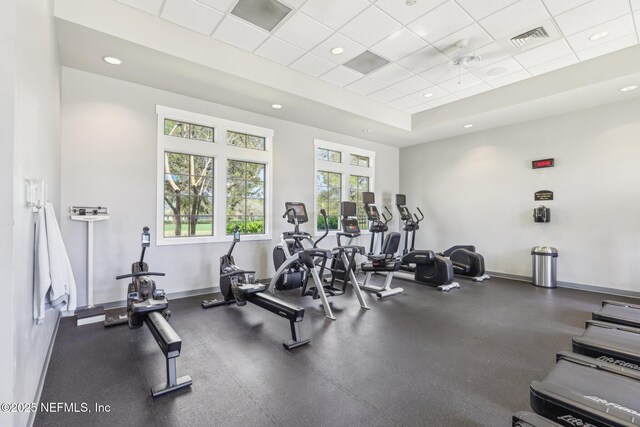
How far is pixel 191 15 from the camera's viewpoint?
356cm

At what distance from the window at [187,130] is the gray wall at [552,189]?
574cm

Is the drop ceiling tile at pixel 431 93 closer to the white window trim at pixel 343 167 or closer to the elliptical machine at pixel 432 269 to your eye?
the white window trim at pixel 343 167

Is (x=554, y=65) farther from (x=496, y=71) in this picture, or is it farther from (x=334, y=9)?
(x=334, y=9)

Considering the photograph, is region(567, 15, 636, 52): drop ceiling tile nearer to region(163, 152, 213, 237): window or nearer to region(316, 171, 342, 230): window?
region(316, 171, 342, 230): window

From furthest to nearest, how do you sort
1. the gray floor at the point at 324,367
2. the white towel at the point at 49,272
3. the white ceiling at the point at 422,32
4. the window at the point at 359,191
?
1. the window at the point at 359,191
2. the white ceiling at the point at 422,32
3. the gray floor at the point at 324,367
4. the white towel at the point at 49,272

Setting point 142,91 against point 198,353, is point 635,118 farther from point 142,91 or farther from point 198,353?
A: point 142,91

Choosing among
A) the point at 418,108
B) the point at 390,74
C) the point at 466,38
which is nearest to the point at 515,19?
the point at 466,38

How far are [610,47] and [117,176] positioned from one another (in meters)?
7.39

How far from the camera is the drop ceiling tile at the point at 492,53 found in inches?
168

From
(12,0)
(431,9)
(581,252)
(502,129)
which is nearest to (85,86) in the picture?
(12,0)

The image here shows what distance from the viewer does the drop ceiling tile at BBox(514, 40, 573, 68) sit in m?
4.22

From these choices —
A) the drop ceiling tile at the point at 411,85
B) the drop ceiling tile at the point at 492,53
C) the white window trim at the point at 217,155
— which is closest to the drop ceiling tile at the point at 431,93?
the drop ceiling tile at the point at 411,85

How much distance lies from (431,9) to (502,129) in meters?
4.37

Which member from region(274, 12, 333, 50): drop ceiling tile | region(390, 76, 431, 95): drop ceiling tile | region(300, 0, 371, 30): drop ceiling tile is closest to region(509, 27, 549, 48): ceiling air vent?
region(390, 76, 431, 95): drop ceiling tile
